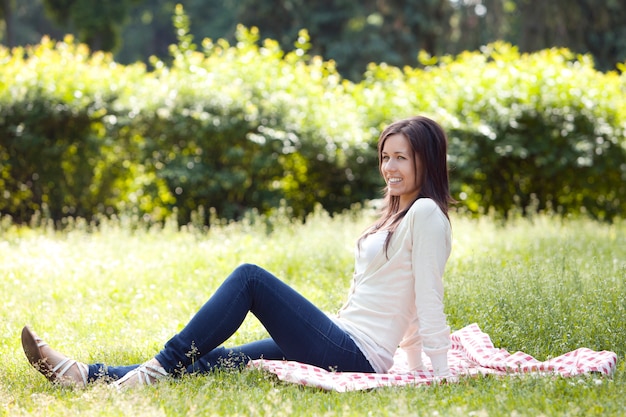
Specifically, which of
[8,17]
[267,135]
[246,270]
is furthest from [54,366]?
[8,17]

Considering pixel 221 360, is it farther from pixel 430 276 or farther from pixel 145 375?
pixel 430 276

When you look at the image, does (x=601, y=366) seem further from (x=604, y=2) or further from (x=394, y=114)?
(x=604, y=2)

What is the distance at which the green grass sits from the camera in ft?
11.9

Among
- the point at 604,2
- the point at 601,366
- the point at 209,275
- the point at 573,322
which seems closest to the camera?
the point at 601,366

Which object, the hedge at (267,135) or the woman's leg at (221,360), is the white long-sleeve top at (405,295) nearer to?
the woman's leg at (221,360)

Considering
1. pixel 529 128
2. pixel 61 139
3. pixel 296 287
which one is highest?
pixel 61 139

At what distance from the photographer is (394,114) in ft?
34.9

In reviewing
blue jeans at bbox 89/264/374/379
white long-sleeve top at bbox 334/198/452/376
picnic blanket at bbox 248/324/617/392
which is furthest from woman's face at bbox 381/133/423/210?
picnic blanket at bbox 248/324/617/392

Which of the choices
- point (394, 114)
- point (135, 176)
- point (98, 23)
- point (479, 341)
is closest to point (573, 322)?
point (479, 341)

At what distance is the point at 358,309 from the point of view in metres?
4.07

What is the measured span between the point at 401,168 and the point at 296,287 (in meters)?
2.76

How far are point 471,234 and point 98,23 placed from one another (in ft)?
62.5

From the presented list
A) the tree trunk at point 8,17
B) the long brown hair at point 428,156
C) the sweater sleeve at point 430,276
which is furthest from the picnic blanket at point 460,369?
the tree trunk at point 8,17

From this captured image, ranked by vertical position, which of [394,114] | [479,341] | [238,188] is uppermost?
[394,114]
